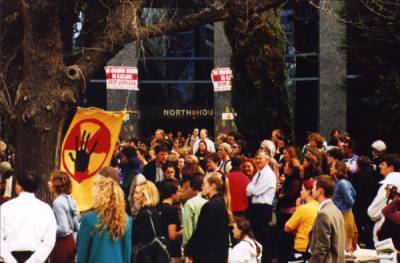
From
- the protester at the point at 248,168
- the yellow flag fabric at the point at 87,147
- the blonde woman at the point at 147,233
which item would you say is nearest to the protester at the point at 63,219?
the blonde woman at the point at 147,233

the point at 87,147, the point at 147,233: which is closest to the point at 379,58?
the point at 87,147

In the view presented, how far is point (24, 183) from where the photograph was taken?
10.5 meters

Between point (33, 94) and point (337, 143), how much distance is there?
7364mm

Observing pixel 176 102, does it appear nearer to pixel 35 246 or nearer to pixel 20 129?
pixel 20 129

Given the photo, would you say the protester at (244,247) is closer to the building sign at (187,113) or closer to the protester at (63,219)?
the protester at (63,219)

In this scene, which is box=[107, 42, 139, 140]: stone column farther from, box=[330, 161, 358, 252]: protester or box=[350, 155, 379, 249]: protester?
box=[330, 161, 358, 252]: protester

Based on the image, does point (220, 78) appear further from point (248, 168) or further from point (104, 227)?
point (104, 227)

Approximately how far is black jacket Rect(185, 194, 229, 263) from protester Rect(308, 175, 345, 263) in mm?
1195

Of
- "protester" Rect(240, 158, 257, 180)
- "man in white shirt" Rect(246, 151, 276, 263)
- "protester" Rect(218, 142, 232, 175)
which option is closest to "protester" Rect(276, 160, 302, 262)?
"man in white shirt" Rect(246, 151, 276, 263)

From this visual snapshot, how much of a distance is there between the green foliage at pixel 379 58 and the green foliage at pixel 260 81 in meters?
2.17

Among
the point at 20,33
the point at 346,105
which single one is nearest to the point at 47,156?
the point at 20,33

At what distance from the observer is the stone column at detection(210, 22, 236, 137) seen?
33.5 m

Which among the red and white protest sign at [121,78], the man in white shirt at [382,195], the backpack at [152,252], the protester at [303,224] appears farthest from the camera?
the red and white protest sign at [121,78]

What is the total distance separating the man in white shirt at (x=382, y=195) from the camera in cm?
1330
